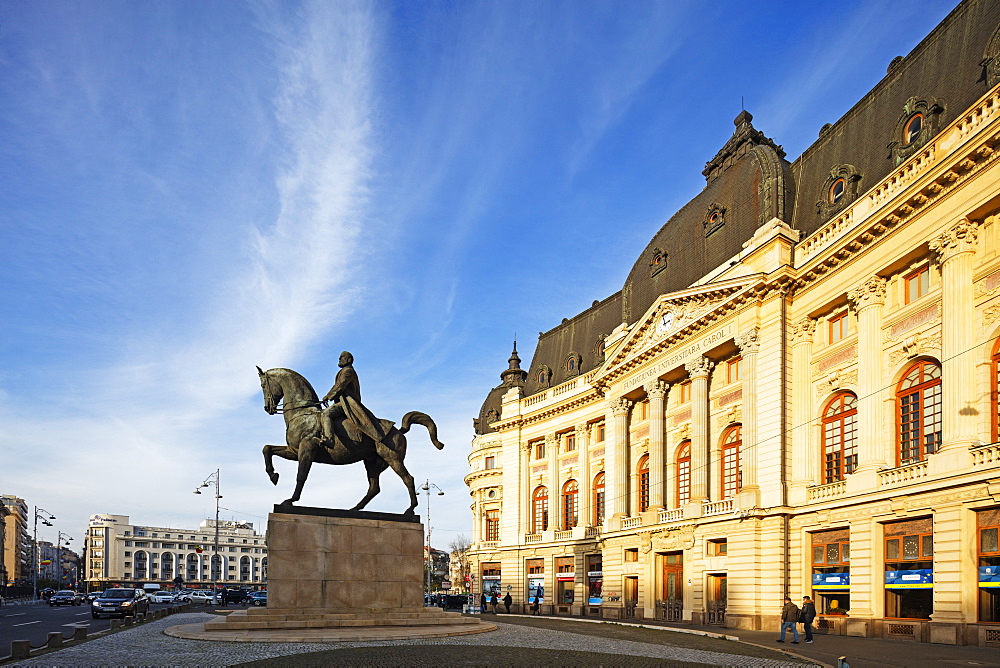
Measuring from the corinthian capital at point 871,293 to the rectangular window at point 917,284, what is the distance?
1068 mm

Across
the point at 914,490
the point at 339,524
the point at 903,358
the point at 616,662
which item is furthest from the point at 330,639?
the point at 903,358

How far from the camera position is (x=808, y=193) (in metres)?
44.1

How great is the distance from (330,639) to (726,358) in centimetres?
3030

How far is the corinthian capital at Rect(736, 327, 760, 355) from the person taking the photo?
42.9m

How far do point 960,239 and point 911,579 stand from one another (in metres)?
12.5

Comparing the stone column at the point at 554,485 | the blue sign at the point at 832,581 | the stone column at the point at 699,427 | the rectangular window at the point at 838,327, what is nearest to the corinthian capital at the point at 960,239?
the rectangular window at the point at 838,327

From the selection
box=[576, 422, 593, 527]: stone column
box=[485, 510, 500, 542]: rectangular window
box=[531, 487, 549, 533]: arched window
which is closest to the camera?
box=[576, 422, 593, 527]: stone column

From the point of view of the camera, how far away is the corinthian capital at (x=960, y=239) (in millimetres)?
30766

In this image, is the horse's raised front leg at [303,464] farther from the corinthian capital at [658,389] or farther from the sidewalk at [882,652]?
the corinthian capital at [658,389]

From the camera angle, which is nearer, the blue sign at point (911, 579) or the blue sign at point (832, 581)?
the blue sign at point (911, 579)

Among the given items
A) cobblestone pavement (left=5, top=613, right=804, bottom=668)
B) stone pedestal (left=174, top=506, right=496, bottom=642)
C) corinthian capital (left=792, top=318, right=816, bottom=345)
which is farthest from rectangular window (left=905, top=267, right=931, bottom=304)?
stone pedestal (left=174, top=506, right=496, bottom=642)

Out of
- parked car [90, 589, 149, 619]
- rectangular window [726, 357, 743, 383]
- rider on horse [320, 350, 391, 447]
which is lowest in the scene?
parked car [90, 589, 149, 619]

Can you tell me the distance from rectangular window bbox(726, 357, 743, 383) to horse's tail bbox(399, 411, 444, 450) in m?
22.1

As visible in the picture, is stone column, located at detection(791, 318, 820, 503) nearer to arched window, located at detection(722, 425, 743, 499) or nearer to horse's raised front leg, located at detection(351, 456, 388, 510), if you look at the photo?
arched window, located at detection(722, 425, 743, 499)
